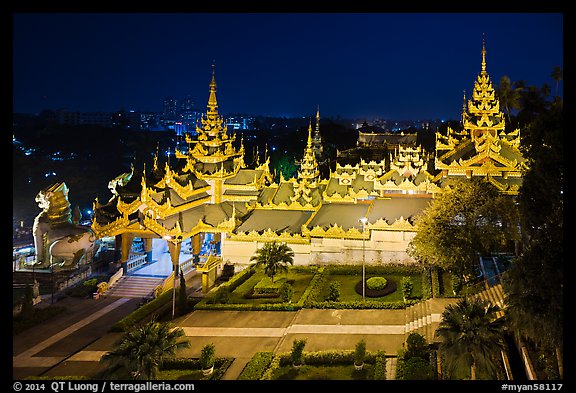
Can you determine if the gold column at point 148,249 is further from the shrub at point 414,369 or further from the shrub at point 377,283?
the shrub at point 414,369

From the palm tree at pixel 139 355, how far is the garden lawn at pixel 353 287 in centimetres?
914

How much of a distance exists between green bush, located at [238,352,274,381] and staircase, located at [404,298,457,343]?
436cm

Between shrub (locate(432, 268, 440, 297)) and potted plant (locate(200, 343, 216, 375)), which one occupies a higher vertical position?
shrub (locate(432, 268, 440, 297))

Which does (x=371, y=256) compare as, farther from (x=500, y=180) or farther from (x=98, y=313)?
(x=98, y=313)

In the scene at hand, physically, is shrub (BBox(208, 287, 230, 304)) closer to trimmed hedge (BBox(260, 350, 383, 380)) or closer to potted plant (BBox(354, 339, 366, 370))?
trimmed hedge (BBox(260, 350, 383, 380))

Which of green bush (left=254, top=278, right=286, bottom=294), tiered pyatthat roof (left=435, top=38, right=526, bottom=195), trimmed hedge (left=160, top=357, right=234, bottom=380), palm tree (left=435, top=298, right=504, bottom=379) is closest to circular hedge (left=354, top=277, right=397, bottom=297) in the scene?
green bush (left=254, top=278, right=286, bottom=294)

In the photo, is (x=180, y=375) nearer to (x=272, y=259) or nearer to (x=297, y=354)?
Answer: (x=297, y=354)

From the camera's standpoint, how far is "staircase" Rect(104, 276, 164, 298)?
960 inches

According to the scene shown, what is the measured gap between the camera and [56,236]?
27094mm

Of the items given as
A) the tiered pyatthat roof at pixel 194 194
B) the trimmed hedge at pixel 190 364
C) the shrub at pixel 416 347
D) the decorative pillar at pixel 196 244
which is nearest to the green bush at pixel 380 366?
the shrub at pixel 416 347

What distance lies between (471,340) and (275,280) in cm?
1210

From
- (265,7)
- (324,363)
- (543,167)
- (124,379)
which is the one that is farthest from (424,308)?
(265,7)

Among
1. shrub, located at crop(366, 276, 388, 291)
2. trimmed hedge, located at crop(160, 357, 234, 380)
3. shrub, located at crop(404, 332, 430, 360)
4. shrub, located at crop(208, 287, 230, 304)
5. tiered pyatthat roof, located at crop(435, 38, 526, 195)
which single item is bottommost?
trimmed hedge, located at crop(160, 357, 234, 380)

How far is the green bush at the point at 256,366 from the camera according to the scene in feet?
45.3
